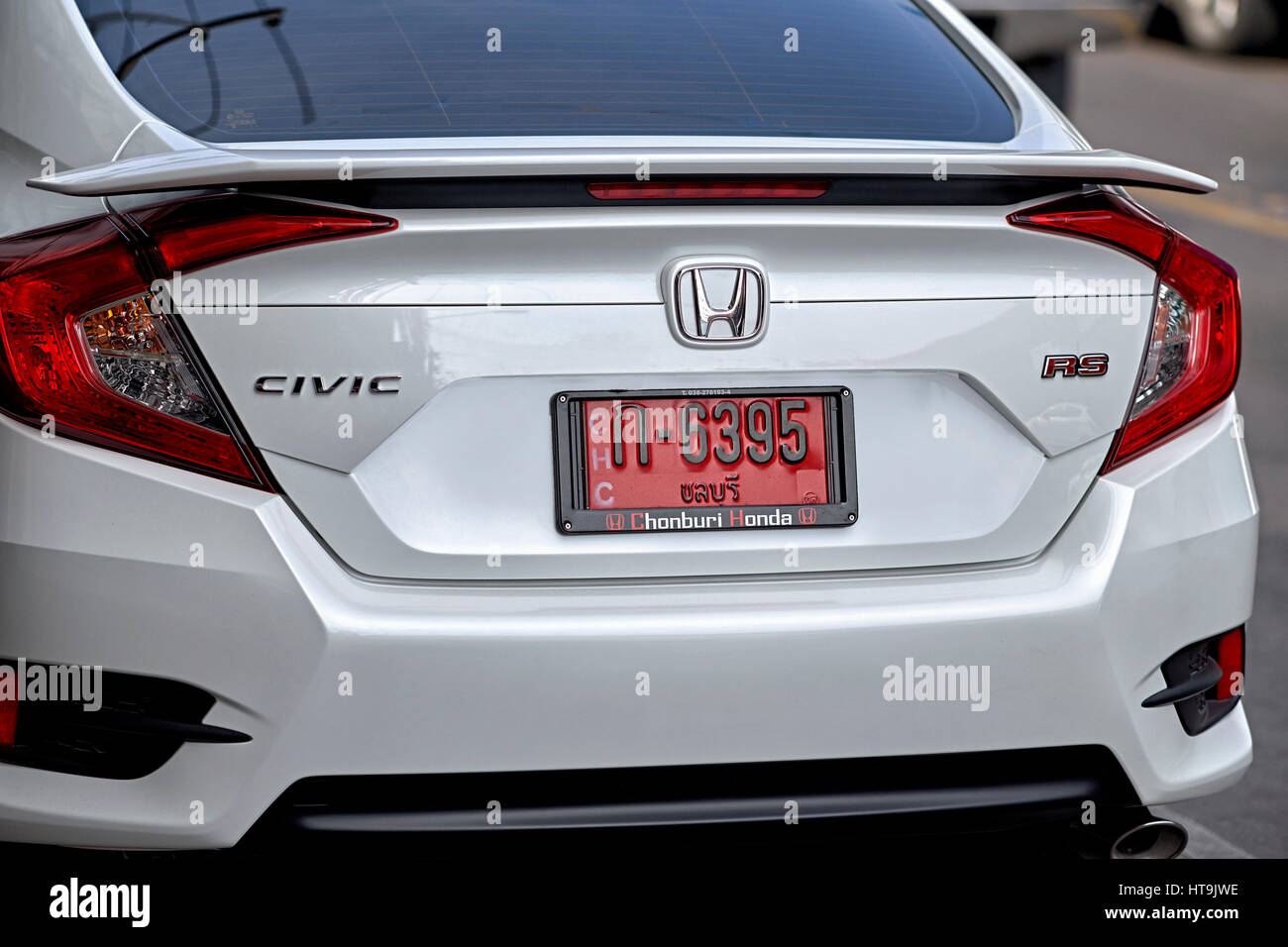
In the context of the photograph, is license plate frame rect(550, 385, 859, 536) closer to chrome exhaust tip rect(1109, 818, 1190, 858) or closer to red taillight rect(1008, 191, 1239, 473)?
red taillight rect(1008, 191, 1239, 473)

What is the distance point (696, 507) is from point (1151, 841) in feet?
2.85

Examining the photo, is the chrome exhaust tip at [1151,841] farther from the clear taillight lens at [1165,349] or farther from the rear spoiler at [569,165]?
the rear spoiler at [569,165]

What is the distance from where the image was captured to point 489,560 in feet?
7.11

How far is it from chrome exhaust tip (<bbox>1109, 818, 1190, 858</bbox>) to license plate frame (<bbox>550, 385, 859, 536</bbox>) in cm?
66

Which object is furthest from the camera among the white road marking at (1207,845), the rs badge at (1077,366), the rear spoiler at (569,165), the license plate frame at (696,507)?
the white road marking at (1207,845)

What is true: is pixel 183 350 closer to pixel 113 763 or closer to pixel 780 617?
pixel 113 763

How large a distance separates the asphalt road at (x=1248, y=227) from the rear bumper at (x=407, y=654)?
0.52m

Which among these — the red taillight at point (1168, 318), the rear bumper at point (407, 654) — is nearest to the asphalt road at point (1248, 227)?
the red taillight at point (1168, 318)

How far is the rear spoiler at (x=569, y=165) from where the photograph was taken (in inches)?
81.3

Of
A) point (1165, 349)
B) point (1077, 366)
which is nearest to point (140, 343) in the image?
point (1077, 366)

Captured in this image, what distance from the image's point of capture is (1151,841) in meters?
2.46

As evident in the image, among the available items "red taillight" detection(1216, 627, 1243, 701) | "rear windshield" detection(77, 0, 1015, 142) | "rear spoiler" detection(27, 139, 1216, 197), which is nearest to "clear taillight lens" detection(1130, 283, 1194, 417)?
"rear spoiler" detection(27, 139, 1216, 197)

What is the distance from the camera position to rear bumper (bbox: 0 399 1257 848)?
2105 millimetres

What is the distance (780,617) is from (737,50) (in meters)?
1.12
